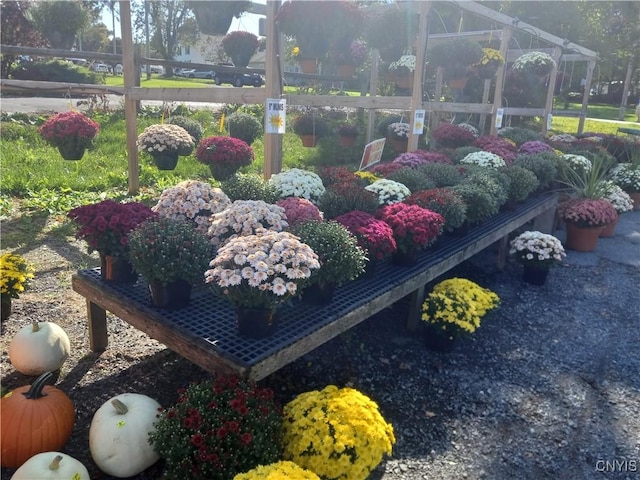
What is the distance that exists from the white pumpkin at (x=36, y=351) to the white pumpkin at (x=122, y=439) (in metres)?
0.71

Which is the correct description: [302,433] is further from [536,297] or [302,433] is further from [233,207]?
[536,297]

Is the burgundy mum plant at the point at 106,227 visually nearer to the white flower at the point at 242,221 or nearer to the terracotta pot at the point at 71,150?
the white flower at the point at 242,221

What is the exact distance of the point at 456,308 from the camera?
3305 mm

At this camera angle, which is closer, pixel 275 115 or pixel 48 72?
pixel 275 115

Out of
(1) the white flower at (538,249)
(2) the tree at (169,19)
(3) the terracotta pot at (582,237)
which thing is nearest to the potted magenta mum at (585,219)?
(3) the terracotta pot at (582,237)

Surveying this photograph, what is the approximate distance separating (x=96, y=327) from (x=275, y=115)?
6.43ft

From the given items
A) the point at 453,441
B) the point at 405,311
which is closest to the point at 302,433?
the point at 453,441

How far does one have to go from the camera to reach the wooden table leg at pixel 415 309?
11.7 feet

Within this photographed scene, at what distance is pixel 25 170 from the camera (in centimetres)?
639

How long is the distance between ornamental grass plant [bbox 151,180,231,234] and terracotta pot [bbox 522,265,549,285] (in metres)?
2.94

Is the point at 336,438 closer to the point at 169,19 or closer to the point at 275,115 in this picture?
the point at 275,115

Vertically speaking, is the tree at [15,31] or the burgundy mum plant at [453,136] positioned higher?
the tree at [15,31]

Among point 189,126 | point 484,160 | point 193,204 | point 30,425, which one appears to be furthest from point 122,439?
point 189,126

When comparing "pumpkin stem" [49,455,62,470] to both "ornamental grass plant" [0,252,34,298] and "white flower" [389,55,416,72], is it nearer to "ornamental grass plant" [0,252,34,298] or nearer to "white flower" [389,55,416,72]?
"ornamental grass plant" [0,252,34,298]
